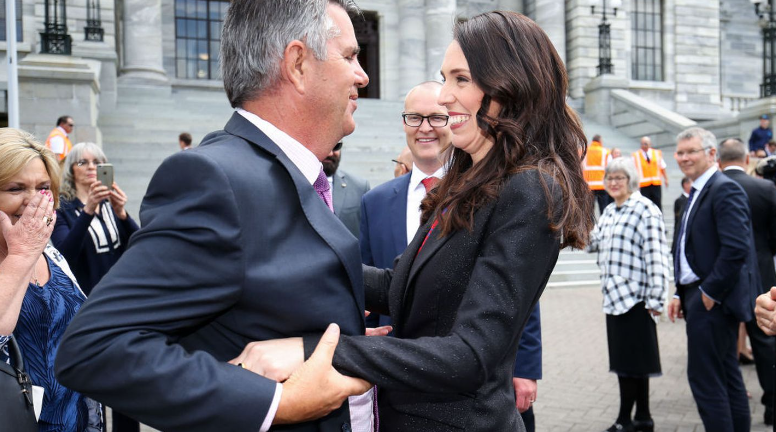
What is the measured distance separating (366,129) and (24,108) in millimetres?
7779

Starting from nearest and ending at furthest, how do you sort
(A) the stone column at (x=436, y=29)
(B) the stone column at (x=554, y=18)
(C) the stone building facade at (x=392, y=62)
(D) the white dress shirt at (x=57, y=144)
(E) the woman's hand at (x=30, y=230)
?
(E) the woman's hand at (x=30, y=230) < (D) the white dress shirt at (x=57, y=144) < (C) the stone building facade at (x=392, y=62) < (A) the stone column at (x=436, y=29) < (B) the stone column at (x=554, y=18)

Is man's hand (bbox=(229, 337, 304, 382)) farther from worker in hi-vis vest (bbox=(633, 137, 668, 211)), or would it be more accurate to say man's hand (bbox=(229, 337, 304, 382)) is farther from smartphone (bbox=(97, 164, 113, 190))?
worker in hi-vis vest (bbox=(633, 137, 668, 211))

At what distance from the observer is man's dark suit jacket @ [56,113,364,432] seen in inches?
51.5

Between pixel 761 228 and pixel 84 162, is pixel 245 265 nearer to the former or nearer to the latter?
pixel 84 162

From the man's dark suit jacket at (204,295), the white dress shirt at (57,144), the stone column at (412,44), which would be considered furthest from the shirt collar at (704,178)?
the stone column at (412,44)

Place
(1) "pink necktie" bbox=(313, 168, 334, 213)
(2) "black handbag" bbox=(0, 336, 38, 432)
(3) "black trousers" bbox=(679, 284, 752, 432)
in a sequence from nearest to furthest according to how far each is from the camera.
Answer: (1) "pink necktie" bbox=(313, 168, 334, 213) → (2) "black handbag" bbox=(0, 336, 38, 432) → (3) "black trousers" bbox=(679, 284, 752, 432)

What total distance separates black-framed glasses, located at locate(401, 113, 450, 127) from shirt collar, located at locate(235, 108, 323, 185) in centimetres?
199

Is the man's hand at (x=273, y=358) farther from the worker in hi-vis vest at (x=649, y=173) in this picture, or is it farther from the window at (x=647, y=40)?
the window at (x=647, y=40)

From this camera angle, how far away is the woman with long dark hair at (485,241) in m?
1.64

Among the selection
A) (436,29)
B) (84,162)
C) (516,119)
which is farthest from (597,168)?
(516,119)

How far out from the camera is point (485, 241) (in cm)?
183

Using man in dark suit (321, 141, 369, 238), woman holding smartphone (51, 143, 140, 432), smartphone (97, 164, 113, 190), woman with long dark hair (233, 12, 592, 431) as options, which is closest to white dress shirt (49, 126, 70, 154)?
woman holding smartphone (51, 143, 140, 432)

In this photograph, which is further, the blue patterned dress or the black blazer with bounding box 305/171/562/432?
the blue patterned dress

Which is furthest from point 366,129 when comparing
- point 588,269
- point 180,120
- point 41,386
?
point 41,386
